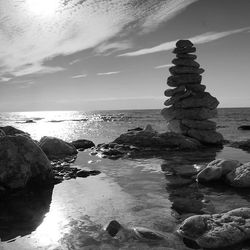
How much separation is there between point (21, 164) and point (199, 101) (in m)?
22.5

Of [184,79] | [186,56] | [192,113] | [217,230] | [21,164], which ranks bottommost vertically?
[217,230]

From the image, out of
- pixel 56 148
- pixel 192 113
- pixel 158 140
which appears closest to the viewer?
pixel 56 148

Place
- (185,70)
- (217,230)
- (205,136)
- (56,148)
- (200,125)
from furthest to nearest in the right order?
1. (185,70)
2. (200,125)
3. (205,136)
4. (56,148)
5. (217,230)

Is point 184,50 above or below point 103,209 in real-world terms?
above

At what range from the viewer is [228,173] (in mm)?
16969

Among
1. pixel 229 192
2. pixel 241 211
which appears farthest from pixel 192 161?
pixel 241 211

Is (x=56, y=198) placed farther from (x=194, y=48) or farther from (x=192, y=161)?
(x=194, y=48)

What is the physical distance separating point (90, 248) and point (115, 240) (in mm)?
778

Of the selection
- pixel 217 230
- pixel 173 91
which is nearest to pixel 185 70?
pixel 173 91

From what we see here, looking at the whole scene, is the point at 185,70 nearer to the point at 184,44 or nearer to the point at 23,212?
the point at 184,44

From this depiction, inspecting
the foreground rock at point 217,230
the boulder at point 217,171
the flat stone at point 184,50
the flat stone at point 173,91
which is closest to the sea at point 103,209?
the foreground rock at point 217,230

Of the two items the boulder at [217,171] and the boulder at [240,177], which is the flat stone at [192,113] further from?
the boulder at [240,177]

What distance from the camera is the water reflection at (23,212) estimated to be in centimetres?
1087

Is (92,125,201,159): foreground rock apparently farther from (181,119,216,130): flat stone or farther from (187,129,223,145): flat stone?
(181,119,216,130): flat stone
